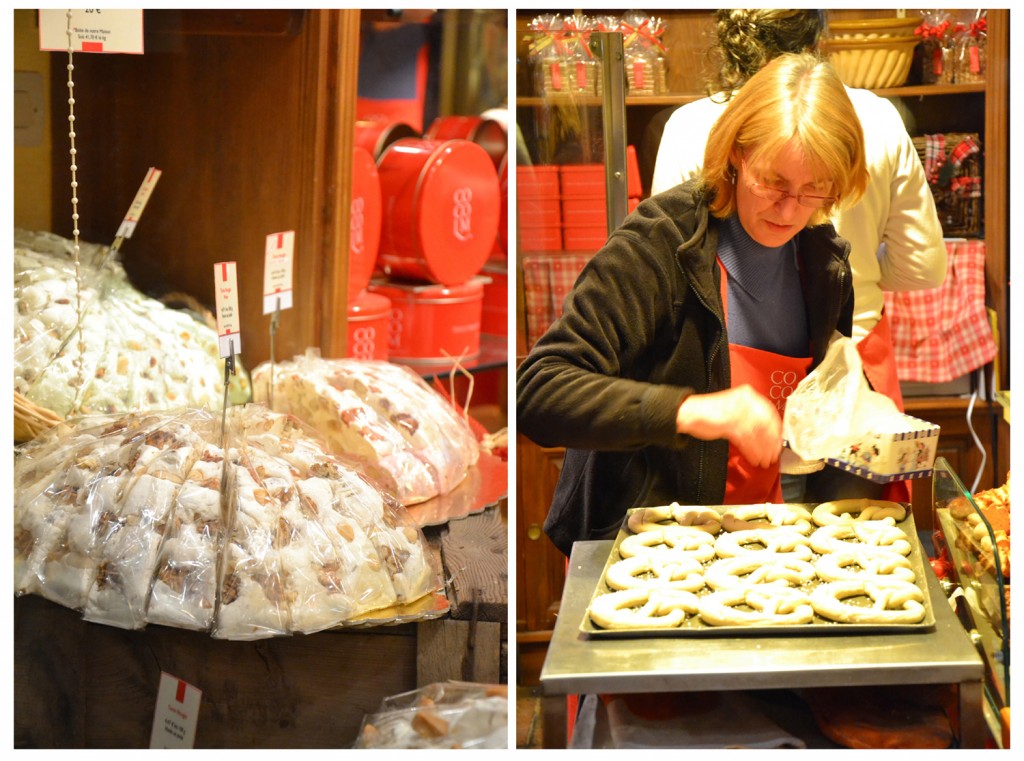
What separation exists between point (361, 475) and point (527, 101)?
0.91 metres

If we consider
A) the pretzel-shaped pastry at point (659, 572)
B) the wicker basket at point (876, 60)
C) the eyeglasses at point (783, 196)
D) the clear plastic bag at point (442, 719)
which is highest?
the wicker basket at point (876, 60)

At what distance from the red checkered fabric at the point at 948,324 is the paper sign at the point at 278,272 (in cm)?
160

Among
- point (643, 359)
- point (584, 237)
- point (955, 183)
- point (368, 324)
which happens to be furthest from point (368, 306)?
point (955, 183)

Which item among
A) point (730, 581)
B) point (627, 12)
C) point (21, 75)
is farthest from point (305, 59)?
point (730, 581)

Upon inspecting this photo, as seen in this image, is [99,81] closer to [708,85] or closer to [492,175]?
[492,175]

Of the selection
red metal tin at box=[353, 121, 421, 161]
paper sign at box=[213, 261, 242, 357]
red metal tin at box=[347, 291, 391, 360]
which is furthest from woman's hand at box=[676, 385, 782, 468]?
red metal tin at box=[353, 121, 421, 161]

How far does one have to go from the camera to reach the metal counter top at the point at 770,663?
1146mm

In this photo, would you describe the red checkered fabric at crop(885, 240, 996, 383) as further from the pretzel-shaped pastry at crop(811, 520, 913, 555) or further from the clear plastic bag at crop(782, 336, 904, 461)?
the pretzel-shaped pastry at crop(811, 520, 913, 555)

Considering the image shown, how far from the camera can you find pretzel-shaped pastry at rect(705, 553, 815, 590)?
4.53ft

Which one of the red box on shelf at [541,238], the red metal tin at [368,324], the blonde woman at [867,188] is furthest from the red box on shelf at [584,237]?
the red metal tin at [368,324]

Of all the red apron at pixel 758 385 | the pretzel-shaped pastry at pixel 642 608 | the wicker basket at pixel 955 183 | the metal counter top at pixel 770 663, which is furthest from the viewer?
the wicker basket at pixel 955 183

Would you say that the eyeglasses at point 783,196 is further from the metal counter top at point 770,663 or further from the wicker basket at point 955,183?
the wicker basket at point 955,183

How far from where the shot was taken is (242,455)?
5.04ft

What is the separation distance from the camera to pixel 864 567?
4.65 feet
